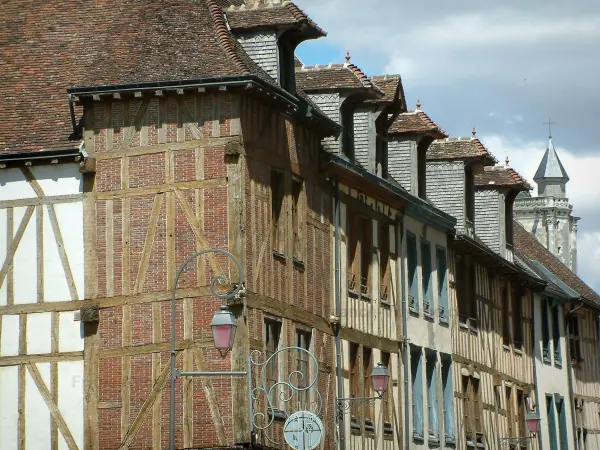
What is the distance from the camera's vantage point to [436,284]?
123 feet

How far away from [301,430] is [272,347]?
7.48 ft

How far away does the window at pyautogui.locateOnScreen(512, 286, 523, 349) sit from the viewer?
4425cm

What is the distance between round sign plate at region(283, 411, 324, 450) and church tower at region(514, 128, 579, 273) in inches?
3194

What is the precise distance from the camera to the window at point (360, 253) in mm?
32312

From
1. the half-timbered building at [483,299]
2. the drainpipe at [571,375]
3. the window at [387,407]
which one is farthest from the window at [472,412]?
the drainpipe at [571,375]

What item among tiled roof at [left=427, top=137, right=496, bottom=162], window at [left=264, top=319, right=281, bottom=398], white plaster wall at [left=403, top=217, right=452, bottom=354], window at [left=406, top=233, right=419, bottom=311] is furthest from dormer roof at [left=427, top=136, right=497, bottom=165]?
window at [left=264, top=319, right=281, bottom=398]

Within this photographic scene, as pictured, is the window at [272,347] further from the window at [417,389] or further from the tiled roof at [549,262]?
the tiled roof at [549,262]

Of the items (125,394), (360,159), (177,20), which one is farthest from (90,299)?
(360,159)

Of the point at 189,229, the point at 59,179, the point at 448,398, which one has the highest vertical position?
the point at 59,179

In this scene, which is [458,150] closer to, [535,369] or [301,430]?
[535,369]

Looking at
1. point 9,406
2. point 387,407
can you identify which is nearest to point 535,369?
point 387,407

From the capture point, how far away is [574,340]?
50.2 meters

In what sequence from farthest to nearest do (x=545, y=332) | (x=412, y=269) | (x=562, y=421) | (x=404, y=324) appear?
(x=562, y=421) → (x=545, y=332) → (x=412, y=269) → (x=404, y=324)

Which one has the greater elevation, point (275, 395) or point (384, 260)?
point (384, 260)
